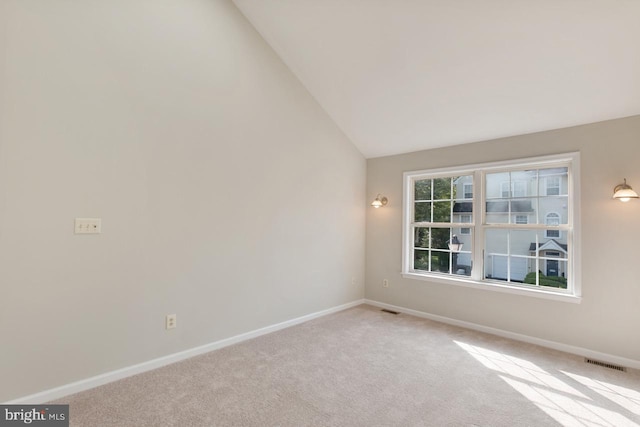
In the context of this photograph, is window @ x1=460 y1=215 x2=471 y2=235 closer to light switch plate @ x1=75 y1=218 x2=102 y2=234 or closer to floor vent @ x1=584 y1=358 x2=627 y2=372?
floor vent @ x1=584 y1=358 x2=627 y2=372

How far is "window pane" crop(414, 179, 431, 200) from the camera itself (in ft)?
14.1

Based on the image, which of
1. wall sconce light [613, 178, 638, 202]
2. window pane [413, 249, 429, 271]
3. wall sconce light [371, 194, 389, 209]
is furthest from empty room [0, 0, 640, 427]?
wall sconce light [371, 194, 389, 209]

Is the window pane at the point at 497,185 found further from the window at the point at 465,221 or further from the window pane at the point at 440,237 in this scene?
the window pane at the point at 440,237

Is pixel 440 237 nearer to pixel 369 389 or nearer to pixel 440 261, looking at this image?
pixel 440 261

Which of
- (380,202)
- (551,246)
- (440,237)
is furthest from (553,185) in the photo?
(380,202)

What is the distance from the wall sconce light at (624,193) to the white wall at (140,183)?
303 cm

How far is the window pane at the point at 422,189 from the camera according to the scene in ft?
14.1

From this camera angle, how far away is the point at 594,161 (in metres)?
2.96

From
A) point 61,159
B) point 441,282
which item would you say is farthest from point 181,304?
point 441,282

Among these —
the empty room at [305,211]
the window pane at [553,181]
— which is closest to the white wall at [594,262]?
the empty room at [305,211]

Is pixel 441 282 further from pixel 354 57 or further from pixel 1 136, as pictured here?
pixel 1 136

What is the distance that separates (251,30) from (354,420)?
12.1 ft

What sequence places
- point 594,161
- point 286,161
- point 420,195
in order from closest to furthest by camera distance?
point 594,161 < point 286,161 < point 420,195

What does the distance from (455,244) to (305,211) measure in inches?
79.8
